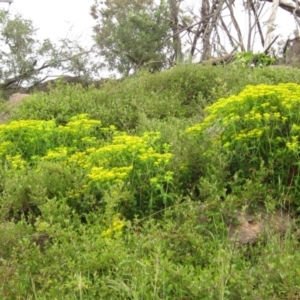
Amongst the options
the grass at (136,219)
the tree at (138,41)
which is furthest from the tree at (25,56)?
the grass at (136,219)

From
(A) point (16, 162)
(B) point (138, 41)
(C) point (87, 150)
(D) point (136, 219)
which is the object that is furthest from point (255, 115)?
(B) point (138, 41)

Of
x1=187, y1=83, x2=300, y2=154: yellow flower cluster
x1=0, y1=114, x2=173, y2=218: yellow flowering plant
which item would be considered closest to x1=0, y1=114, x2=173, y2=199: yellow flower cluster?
x1=0, y1=114, x2=173, y2=218: yellow flowering plant

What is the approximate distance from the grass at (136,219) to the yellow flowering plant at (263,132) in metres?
0.04

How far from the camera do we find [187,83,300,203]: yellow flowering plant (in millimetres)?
4188

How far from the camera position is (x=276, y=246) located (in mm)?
3293

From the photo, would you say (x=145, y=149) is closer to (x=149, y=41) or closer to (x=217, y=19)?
(x=149, y=41)

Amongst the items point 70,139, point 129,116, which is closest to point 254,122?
point 70,139

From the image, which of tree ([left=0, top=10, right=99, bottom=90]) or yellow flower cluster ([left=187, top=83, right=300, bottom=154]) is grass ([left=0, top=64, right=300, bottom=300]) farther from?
tree ([left=0, top=10, right=99, bottom=90])

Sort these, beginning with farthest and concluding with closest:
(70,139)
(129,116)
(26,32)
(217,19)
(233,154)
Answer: (217,19) → (26,32) → (129,116) → (70,139) → (233,154)

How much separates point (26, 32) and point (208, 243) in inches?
370

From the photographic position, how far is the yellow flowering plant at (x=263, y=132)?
419 cm

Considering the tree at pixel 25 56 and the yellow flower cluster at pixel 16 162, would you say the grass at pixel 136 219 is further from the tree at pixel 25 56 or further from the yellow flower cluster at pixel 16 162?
the tree at pixel 25 56

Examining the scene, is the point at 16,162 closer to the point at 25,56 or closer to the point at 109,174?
the point at 109,174

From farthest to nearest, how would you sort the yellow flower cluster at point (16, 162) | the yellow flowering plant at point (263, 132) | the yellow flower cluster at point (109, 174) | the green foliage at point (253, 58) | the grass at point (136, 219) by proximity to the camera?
the green foliage at point (253, 58) < the yellow flower cluster at point (16, 162) < the yellow flowering plant at point (263, 132) < the yellow flower cluster at point (109, 174) < the grass at point (136, 219)
